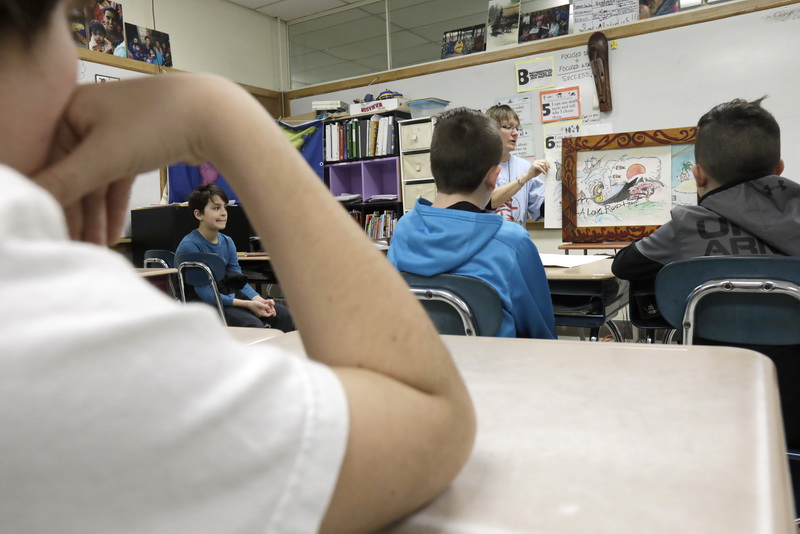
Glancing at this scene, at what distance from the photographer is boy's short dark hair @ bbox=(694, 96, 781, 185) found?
1.79 m

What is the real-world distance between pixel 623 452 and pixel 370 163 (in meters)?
6.00

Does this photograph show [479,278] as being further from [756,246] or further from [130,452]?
[130,452]

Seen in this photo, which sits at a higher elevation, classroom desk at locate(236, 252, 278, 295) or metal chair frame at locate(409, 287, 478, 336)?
metal chair frame at locate(409, 287, 478, 336)

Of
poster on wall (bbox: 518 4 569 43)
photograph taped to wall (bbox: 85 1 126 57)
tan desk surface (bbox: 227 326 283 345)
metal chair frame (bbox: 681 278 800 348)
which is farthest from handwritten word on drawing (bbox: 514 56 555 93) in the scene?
tan desk surface (bbox: 227 326 283 345)

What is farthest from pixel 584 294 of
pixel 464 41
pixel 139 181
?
pixel 139 181

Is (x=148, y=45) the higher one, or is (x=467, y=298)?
(x=148, y=45)

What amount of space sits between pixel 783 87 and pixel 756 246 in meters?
3.63

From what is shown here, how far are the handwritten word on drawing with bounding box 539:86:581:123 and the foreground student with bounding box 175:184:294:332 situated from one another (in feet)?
10.1

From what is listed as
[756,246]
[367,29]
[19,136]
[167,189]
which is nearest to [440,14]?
[367,29]

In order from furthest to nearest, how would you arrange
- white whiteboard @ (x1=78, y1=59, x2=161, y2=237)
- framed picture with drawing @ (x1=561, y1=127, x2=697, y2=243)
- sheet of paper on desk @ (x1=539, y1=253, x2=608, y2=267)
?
white whiteboard @ (x1=78, y1=59, x2=161, y2=237) < framed picture with drawing @ (x1=561, y1=127, x2=697, y2=243) < sheet of paper on desk @ (x1=539, y1=253, x2=608, y2=267)

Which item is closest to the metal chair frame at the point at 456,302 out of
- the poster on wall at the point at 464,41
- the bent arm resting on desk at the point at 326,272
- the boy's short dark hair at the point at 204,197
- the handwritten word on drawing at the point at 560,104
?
the bent arm resting on desk at the point at 326,272

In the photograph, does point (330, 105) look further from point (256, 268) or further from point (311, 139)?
point (256, 268)

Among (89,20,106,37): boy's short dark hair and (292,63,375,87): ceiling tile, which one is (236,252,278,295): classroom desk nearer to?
(89,20,106,37): boy's short dark hair

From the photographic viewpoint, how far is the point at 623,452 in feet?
1.29
